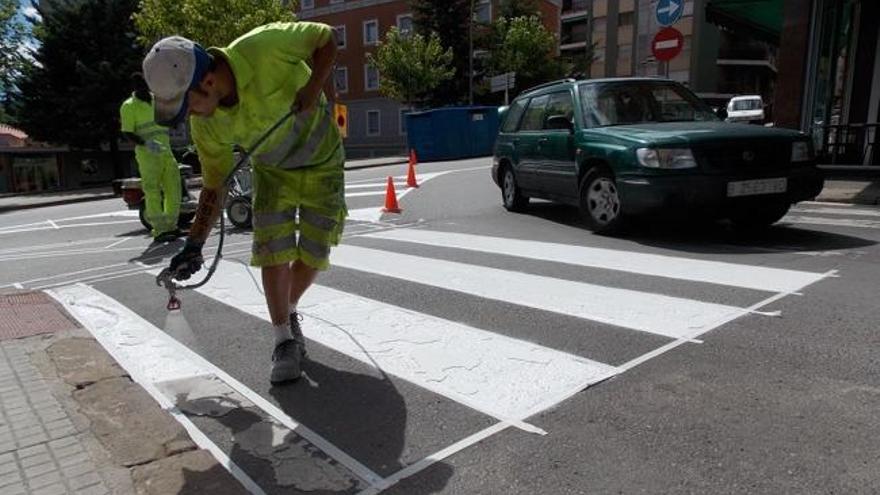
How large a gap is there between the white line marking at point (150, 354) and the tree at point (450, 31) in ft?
131

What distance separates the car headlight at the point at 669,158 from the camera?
20.6 feet

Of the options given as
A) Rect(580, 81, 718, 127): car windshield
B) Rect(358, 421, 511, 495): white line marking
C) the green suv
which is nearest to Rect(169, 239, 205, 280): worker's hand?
Rect(358, 421, 511, 495): white line marking

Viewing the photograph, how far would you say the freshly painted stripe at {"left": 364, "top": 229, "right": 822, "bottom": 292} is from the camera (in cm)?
480

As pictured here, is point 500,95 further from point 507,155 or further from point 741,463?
point 741,463

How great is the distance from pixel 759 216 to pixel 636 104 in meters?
1.77

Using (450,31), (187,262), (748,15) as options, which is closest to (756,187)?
(187,262)

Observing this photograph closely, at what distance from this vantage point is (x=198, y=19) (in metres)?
29.4

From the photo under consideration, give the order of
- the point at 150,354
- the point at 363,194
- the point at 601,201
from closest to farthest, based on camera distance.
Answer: the point at 150,354 → the point at 601,201 → the point at 363,194

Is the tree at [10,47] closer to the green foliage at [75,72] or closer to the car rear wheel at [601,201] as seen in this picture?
the green foliage at [75,72]

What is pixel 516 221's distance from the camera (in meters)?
8.62

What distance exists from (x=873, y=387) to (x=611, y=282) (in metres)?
2.16

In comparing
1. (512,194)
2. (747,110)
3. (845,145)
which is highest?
(747,110)

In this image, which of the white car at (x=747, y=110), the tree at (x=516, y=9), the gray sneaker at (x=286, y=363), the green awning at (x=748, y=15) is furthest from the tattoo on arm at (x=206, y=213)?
the tree at (x=516, y=9)

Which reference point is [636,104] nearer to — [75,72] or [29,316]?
[29,316]
